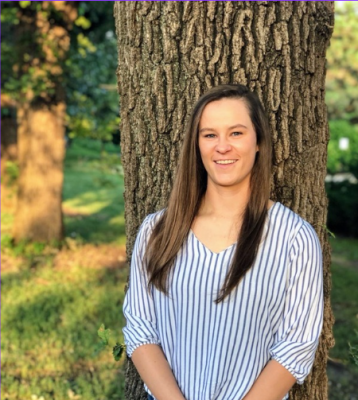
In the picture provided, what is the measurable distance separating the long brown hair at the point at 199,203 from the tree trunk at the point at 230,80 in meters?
0.38

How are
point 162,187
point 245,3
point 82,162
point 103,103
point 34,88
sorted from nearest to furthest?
point 245,3, point 162,187, point 34,88, point 103,103, point 82,162

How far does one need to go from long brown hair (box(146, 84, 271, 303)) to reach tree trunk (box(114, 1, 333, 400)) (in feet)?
1.25

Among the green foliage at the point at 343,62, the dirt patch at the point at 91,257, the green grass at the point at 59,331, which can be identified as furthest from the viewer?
the green foliage at the point at 343,62

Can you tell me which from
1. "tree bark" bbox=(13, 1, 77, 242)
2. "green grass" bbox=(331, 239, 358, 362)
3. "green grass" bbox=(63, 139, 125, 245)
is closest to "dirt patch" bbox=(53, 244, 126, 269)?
"tree bark" bbox=(13, 1, 77, 242)

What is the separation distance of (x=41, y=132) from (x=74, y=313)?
377cm

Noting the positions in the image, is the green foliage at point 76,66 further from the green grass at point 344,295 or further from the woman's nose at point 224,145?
the woman's nose at point 224,145

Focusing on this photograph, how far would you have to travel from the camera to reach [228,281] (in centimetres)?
224

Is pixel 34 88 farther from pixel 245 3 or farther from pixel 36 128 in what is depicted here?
pixel 245 3

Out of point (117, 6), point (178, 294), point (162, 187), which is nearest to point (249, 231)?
point (178, 294)

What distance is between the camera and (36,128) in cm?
982

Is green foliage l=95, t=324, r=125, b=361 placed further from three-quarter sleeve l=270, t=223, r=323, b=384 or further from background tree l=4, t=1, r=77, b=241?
background tree l=4, t=1, r=77, b=241

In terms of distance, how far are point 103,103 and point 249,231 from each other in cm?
856

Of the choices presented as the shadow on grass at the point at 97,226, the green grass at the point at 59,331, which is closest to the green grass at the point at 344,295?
the green grass at the point at 59,331

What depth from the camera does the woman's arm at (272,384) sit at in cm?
223
